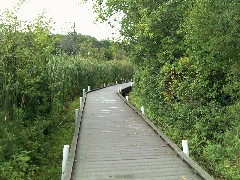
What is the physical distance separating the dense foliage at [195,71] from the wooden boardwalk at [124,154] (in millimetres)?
1333

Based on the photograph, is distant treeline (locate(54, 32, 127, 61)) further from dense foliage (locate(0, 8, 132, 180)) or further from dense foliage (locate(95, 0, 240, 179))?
dense foliage (locate(0, 8, 132, 180))

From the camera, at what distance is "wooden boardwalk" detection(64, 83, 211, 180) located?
20.3 ft

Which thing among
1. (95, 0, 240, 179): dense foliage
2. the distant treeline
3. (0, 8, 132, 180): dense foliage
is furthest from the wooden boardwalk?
the distant treeline

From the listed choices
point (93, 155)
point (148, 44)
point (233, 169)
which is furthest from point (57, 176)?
point (148, 44)

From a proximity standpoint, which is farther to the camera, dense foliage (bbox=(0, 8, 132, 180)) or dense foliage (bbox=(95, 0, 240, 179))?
dense foliage (bbox=(95, 0, 240, 179))

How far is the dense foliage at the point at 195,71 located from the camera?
8.45m

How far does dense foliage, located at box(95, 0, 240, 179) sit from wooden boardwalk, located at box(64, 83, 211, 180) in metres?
1.33

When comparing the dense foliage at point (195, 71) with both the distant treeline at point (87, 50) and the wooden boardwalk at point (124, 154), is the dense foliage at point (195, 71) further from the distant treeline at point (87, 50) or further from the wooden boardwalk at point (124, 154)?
the distant treeline at point (87, 50)

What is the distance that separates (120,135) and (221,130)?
10.6ft

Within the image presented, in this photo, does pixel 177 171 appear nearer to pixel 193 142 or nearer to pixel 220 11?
pixel 193 142

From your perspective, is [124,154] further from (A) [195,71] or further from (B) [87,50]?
(B) [87,50]

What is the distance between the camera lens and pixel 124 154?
757 cm

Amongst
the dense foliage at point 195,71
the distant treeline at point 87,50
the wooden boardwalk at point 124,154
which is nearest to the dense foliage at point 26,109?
the wooden boardwalk at point 124,154

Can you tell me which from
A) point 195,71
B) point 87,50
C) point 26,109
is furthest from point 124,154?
point 87,50
